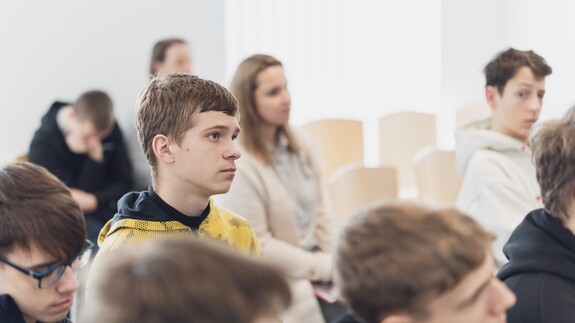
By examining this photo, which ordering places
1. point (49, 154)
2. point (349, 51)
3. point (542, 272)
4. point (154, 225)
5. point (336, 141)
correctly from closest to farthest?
point (542, 272) → point (154, 225) → point (49, 154) → point (336, 141) → point (349, 51)

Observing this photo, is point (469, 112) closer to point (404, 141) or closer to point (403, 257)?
point (404, 141)

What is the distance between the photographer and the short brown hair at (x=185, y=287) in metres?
0.84

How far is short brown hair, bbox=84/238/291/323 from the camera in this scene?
835mm

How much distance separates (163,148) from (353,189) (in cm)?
212

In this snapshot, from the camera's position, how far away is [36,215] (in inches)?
64.7

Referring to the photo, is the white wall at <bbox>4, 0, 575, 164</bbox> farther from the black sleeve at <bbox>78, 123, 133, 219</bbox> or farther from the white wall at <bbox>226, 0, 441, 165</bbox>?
the black sleeve at <bbox>78, 123, 133, 219</bbox>

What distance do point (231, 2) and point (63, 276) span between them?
365cm

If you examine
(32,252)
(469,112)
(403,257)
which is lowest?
(469,112)

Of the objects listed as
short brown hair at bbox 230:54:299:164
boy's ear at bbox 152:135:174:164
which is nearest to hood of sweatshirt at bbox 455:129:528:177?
short brown hair at bbox 230:54:299:164

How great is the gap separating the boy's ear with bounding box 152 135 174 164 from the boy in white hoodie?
1374mm

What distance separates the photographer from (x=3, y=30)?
4523mm

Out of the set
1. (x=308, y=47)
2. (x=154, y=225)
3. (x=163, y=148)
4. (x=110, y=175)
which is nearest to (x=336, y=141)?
(x=308, y=47)

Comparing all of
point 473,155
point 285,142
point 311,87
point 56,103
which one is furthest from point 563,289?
point 311,87

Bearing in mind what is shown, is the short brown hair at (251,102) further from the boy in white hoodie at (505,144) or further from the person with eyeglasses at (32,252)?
the person with eyeglasses at (32,252)
